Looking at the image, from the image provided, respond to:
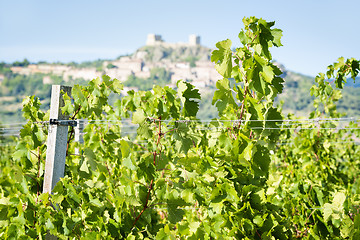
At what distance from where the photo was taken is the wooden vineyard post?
2609 mm

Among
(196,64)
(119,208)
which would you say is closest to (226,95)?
(119,208)

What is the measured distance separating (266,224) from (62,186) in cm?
123

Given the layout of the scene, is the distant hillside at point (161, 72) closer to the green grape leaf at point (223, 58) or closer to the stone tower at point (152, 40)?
the stone tower at point (152, 40)

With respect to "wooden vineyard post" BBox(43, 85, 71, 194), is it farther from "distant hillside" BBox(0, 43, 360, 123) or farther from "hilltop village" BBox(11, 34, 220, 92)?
"hilltop village" BBox(11, 34, 220, 92)

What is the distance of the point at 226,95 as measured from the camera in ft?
6.92

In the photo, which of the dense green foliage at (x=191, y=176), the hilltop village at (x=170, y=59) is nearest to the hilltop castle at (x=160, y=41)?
the hilltop village at (x=170, y=59)

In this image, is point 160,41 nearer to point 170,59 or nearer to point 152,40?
point 152,40

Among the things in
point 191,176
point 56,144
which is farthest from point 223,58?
point 56,144

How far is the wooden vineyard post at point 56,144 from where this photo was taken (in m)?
2.61

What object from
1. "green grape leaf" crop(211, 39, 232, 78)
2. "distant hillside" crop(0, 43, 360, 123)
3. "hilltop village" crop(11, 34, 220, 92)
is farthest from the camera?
"hilltop village" crop(11, 34, 220, 92)

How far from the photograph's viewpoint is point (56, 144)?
2.62 meters

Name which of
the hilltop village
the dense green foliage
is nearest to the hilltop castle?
the hilltop village

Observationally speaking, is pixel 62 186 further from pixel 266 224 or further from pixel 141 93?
pixel 266 224

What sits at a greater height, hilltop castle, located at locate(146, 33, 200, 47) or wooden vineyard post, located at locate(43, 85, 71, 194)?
hilltop castle, located at locate(146, 33, 200, 47)
